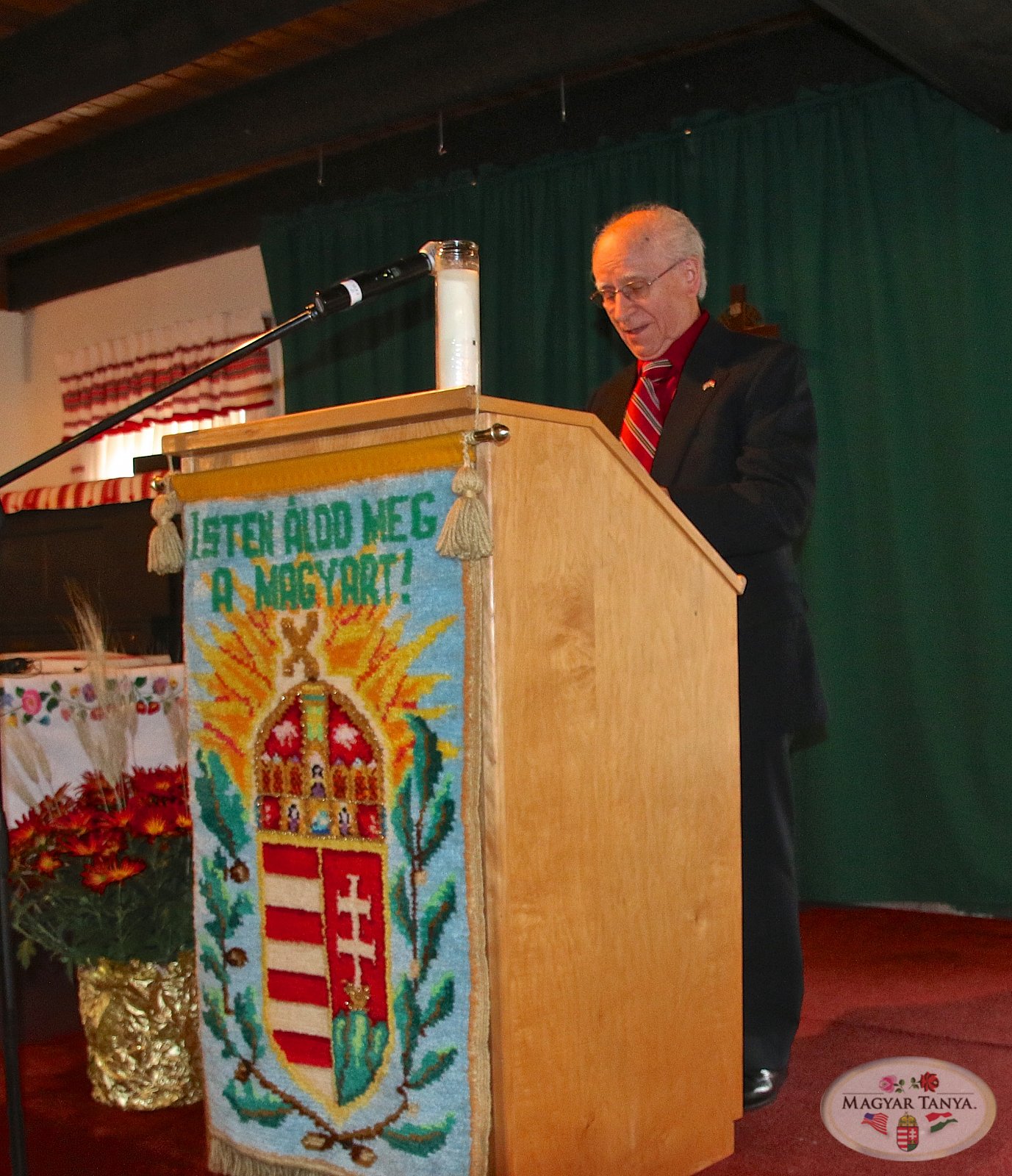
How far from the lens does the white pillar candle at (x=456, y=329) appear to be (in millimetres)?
1573

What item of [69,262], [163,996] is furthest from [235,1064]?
[69,262]

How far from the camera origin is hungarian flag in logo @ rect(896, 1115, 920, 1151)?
1.98 m

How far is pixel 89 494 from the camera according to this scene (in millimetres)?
3562

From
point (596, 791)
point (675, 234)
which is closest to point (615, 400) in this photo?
point (675, 234)

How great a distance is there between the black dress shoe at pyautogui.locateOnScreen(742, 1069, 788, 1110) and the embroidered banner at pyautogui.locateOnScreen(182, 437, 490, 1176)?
0.79 metres

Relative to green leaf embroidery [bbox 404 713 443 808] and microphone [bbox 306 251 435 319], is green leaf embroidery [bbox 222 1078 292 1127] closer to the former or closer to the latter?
green leaf embroidery [bbox 404 713 443 808]

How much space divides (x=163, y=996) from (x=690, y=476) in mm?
1276

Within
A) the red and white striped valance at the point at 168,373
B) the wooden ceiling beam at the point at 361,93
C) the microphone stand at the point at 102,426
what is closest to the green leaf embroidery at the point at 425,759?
the microphone stand at the point at 102,426

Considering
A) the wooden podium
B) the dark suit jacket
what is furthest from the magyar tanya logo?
the dark suit jacket

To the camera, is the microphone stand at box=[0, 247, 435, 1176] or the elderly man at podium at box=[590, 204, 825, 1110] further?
Result: the elderly man at podium at box=[590, 204, 825, 1110]

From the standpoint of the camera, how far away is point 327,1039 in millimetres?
1596

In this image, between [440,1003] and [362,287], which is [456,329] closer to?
[362,287]

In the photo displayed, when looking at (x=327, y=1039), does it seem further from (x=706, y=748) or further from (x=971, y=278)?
(x=971, y=278)

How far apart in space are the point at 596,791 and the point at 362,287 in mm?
663
